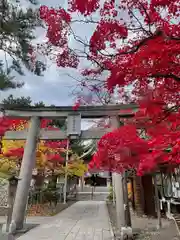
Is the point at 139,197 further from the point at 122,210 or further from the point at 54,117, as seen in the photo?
the point at 54,117

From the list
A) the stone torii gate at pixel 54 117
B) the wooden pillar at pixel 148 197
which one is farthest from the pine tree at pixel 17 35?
the wooden pillar at pixel 148 197

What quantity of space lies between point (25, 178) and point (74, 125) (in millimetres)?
2765

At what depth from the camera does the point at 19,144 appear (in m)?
14.1

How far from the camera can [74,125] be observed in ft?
30.5

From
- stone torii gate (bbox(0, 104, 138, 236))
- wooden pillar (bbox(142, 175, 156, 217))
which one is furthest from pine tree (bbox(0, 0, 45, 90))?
wooden pillar (bbox(142, 175, 156, 217))

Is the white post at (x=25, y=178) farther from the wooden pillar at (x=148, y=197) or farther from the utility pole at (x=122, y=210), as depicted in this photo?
the wooden pillar at (x=148, y=197)

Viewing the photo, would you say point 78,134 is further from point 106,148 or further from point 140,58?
point 140,58

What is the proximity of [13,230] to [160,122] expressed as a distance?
19.9 ft

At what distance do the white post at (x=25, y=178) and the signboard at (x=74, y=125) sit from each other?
136 centimetres

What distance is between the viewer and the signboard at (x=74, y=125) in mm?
9227

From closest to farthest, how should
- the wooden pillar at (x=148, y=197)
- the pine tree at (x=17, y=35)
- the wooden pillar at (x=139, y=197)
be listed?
the pine tree at (x=17, y=35), the wooden pillar at (x=148, y=197), the wooden pillar at (x=139, y=197)

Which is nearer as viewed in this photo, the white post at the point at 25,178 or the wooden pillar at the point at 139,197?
the white post at the point at 25,178

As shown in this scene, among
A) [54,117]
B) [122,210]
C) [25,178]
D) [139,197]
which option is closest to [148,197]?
[139,197]

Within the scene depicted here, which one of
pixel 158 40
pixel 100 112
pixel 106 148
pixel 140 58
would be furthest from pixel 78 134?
pixel 158 40
